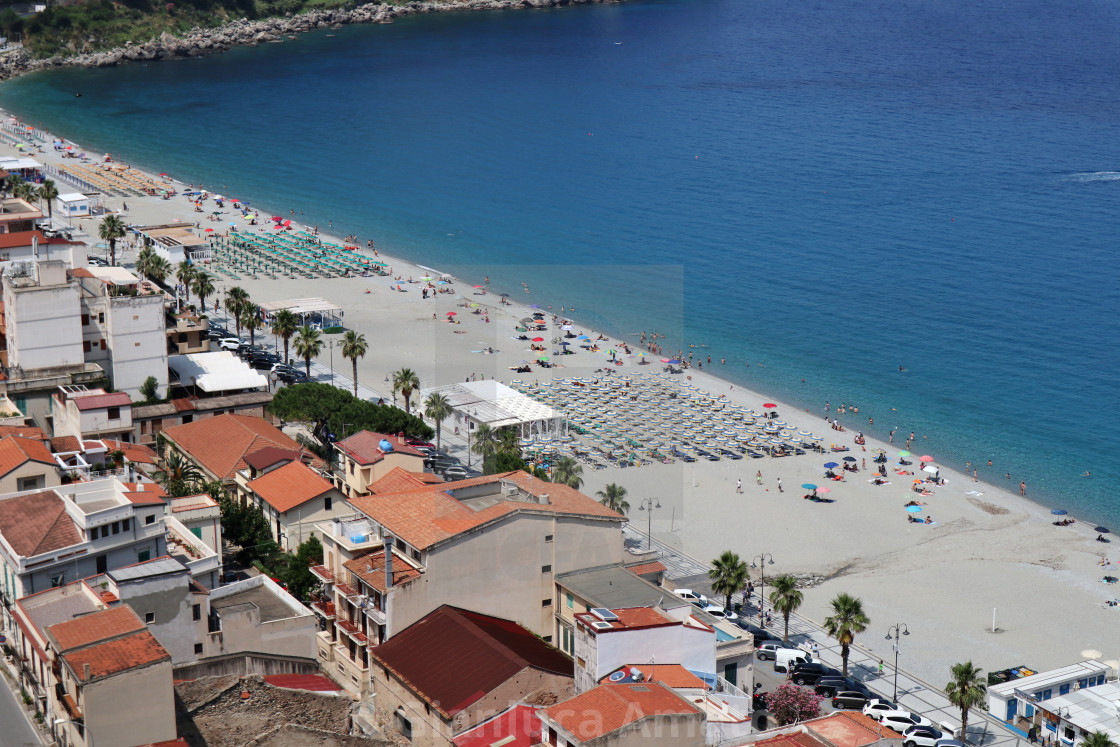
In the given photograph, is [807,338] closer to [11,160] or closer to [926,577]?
[926,577]

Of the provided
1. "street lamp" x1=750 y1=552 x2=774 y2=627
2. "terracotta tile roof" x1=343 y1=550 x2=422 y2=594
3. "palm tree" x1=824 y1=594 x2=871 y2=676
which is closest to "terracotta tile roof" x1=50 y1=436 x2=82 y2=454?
"terracotta tile roof" x1=343 y1=550 x2=422 y2=594

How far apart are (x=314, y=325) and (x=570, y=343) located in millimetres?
18826

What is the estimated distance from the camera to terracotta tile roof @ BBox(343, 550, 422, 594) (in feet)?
143

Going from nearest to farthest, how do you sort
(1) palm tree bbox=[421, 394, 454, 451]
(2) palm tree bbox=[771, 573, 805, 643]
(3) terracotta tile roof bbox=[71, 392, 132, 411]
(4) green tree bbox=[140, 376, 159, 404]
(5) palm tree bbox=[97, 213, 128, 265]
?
(2) palm tree bbox=[771, 573, 805, 643] → (3) terracotta tile roof bbox=[71, 392, 132, 411] → (4) green tree bbox=[140, 376, 159, 404] → (1) palm tree bbox=[421, 394, 454, 451] → (5) palm tree bbox=[97, 213, 128, 265]

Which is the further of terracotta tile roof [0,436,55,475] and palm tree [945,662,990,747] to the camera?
terracotta tile roof [0,436,55,475]

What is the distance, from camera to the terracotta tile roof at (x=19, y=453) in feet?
167

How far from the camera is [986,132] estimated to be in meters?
173

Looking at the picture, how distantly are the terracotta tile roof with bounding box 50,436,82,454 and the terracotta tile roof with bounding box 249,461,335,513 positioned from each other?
25.1ft

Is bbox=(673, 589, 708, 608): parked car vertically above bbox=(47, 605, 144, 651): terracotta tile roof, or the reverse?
bbox=(47, 605, 144, 651): terracotta tile roof

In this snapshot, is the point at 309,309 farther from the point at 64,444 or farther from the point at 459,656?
the point at 459,656

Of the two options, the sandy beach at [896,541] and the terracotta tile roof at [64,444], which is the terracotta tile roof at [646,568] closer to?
the sandy beach at [896,541]

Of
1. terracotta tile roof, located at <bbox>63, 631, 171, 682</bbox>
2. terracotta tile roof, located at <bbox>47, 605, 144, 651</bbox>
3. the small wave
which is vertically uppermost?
the small wave

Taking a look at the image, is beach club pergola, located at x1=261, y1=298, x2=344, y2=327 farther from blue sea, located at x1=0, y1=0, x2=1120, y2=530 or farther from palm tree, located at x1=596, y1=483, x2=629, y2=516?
palm tree, located at x1=596, y1=483, x2=629, y2=516

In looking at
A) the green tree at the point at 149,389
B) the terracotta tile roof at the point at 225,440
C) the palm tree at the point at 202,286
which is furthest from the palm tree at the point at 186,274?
the terracotta tile roof at the point at 225,440
